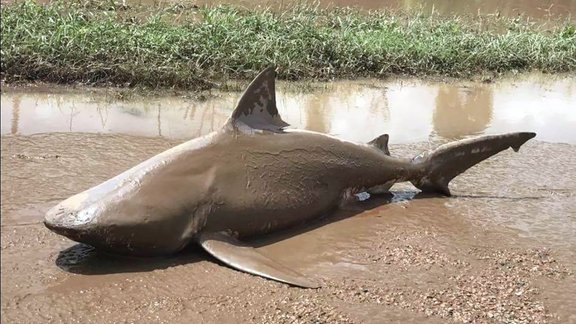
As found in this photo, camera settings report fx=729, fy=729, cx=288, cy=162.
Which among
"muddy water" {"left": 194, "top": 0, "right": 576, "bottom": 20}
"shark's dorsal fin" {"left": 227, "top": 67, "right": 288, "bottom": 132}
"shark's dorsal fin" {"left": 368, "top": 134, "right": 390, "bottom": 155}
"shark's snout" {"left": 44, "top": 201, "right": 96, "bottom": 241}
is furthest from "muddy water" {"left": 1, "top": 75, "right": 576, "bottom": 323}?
"muddy water" {"left": 194, "top": 0, "right": 576, "bottom": 20}

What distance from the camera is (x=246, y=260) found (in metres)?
4.70

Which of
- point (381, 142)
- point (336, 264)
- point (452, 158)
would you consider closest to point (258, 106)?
point (336, 264)

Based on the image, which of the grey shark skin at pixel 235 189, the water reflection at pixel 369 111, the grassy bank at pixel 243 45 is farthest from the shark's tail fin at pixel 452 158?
the grassy bank at pixel 243 45

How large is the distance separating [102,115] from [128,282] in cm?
360

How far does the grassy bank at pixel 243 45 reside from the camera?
8523mm

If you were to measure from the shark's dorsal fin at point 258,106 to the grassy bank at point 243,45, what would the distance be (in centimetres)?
229

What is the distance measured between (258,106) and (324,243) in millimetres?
1114

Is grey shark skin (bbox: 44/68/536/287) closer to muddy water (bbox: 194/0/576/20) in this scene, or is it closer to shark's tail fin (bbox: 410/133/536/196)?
shark's tail fin (bbox: 410/133/536/196)

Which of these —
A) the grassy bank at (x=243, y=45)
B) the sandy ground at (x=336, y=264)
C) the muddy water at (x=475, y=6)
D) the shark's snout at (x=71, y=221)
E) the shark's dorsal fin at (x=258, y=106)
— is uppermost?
the muddy water at (x=475, y=6)

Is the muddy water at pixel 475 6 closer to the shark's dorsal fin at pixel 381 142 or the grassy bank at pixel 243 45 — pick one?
the grassy bank at pixel 243 45

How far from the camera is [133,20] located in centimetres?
1109

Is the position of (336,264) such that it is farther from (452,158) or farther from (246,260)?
(452,158)

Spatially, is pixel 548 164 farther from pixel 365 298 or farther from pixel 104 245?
pixel 104 245

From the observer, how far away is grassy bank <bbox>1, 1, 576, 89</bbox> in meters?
8.52
